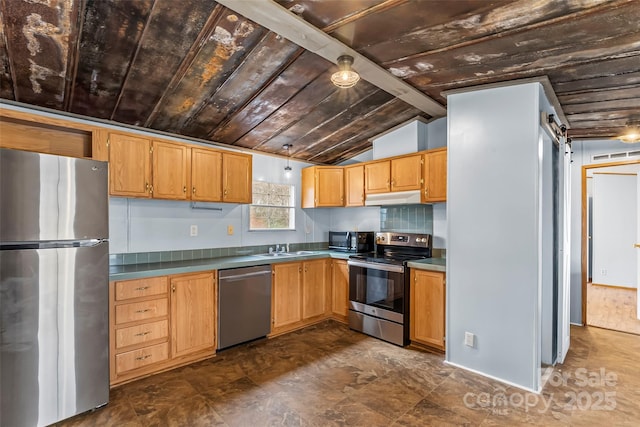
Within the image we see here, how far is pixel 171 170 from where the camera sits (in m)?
3.14

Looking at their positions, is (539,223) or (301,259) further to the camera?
(301,259)

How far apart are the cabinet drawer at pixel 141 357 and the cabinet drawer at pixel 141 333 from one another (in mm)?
79

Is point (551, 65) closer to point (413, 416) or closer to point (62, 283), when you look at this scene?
point (413, 416)

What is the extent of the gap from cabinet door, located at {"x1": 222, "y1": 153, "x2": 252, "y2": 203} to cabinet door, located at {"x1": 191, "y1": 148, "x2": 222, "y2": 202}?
0.20 feet

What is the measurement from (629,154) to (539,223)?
2.71 meters

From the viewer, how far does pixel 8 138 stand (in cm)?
247

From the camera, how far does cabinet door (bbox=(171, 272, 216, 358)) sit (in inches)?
114

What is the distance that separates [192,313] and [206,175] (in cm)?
144

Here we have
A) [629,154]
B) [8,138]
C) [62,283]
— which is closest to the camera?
[62,283]

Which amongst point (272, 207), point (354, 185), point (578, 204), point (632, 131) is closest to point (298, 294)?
point (272, 207)

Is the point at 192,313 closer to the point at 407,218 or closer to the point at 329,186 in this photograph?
the point at 329,186

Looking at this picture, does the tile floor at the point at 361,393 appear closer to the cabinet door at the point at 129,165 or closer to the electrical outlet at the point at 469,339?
the electrical outlet at the point at 469,339

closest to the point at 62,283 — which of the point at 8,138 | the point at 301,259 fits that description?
the point at 8,138

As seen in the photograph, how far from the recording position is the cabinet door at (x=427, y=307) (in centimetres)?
319
